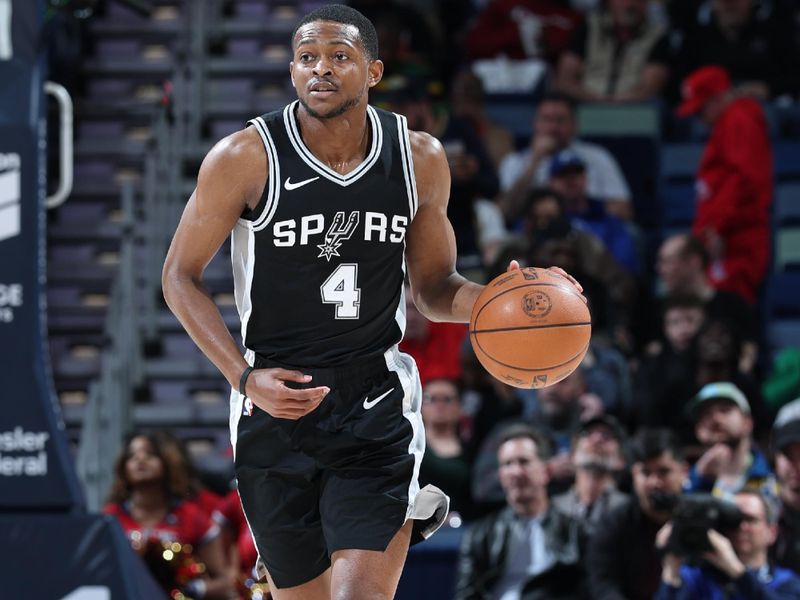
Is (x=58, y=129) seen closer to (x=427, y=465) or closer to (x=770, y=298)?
(x=427, y=465)

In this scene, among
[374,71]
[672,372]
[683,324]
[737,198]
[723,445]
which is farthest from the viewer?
[737,198]

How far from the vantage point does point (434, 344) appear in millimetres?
8766

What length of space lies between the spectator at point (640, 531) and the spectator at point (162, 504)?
73.5 inches

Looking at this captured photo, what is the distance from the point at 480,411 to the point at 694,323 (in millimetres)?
1351

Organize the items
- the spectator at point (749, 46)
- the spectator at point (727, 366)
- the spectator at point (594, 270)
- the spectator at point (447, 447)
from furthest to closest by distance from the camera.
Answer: the spectator at point (749, 46)
the spectator at point (594, 270)
the spectator at point (727, 366)
the spectator at point (447, 447)

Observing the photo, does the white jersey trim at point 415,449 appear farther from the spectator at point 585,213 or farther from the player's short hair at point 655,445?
the spectator at point 585,213

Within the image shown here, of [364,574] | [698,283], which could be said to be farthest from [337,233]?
[698,283]

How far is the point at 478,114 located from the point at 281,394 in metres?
6.82

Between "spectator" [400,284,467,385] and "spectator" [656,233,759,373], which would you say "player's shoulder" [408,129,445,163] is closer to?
"spectator" [400,284,467,385]

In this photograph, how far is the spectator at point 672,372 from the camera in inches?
320

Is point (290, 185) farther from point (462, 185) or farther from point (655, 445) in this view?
point (462, 185)

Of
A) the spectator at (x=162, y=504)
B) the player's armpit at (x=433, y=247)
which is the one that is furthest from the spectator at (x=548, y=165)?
the player's armpit at (x=433, y=247)

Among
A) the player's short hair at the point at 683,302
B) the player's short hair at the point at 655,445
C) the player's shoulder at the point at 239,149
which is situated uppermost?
the player's shoulder at the point at 239,149

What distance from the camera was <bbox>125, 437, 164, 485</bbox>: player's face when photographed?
7.38 m
